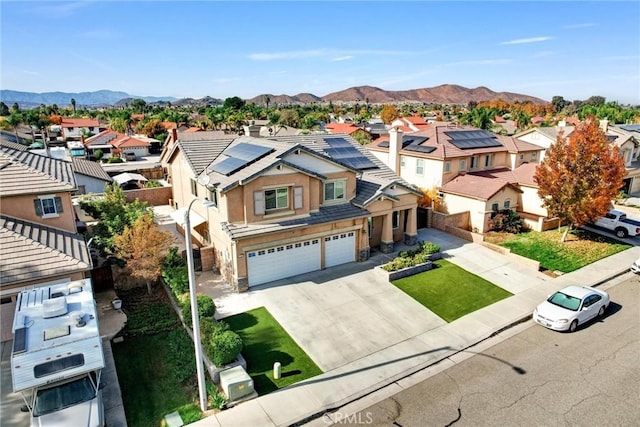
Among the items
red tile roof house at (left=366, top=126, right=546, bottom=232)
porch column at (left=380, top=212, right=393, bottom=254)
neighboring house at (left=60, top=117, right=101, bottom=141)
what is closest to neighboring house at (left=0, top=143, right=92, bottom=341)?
porch column at (left=380, top=212, right=393, bottom=254)

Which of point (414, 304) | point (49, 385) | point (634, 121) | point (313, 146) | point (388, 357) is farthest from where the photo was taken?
point (634, 121)

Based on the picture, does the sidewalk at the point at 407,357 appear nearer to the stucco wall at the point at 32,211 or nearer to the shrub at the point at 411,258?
the shrub at the point at 411,258

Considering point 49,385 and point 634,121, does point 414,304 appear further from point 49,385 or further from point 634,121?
point 634,121

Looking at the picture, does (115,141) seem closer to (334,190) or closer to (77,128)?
(77,128)

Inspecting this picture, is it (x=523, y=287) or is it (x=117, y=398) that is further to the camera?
(x=523, y=287)

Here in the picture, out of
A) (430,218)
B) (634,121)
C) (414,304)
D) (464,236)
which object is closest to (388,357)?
(414,304)

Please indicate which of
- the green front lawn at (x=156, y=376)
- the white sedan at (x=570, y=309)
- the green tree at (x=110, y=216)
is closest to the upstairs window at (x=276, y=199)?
the green tree at (x=110, y=216)
